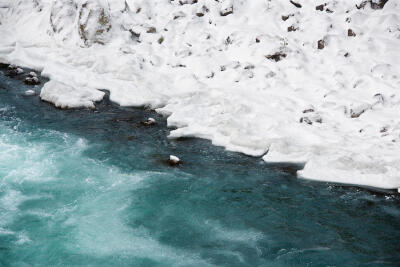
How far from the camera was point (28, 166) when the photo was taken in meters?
9.48

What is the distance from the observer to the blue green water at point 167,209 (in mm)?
6867

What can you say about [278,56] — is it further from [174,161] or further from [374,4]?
[174,161]

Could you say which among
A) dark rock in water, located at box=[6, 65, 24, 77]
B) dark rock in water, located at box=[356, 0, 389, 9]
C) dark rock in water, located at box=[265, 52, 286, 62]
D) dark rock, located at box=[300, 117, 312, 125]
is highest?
dark rock in water, located at box=[356, 0, 389, 9]

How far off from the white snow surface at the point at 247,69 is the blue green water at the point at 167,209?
85cm

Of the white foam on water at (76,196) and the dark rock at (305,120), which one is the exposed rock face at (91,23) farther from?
the dark rock at (305,120)

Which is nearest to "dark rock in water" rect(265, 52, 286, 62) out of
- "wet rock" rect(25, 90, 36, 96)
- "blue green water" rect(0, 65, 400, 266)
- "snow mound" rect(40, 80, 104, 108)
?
"blue green water" rect(0, 65, 400, 266)

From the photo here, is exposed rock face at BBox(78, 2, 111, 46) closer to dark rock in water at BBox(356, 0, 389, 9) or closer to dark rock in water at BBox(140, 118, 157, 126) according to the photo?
dark rock in water at BBox(140, 118, 157, 126)

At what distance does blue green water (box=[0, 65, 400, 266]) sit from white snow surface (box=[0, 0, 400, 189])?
2.80 feet

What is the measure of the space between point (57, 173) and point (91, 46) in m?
8.20

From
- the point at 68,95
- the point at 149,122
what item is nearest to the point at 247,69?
the point at 149,122

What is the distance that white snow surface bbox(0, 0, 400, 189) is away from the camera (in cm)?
1007

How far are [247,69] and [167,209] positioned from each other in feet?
22.7

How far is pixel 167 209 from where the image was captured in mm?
8102

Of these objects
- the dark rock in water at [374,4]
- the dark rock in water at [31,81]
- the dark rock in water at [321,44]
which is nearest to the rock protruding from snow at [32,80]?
the dark rock in water at [31,81]
